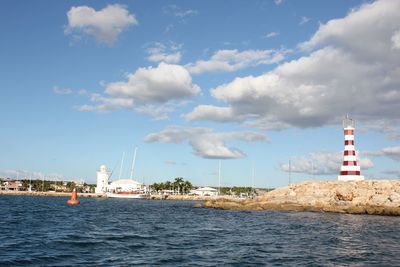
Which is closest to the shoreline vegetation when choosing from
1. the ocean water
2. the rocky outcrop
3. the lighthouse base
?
the rocky outcrop

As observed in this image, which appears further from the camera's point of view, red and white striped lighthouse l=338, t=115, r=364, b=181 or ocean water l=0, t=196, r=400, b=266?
red and white striped lighthouse l=338, t=115, r=364, b=181

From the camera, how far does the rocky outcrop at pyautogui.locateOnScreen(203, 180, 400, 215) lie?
8809cm

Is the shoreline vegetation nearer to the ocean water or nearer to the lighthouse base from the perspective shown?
the lighthouse base

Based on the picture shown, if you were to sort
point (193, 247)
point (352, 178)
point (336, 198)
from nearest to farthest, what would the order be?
point (193, 247) → point (336, 198) → point (352, 178)

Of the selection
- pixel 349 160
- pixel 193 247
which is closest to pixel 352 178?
pixel 349 160

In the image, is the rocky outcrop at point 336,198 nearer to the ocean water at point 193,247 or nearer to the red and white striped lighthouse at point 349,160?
the red and white striped lighthouse at point 349,160

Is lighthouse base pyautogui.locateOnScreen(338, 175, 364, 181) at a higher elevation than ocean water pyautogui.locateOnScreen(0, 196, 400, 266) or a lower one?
higher

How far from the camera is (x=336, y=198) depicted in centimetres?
9788

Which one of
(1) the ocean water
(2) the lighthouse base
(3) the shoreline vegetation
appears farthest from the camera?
(2) the lighthouse base

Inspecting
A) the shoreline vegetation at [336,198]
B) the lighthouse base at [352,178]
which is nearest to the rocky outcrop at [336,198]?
the shoreline vegetation at [336,198]

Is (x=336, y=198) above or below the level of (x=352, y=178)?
below

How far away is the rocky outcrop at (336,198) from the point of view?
8809 centimetres

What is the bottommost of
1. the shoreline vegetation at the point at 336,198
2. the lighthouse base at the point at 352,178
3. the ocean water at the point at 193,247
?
the ocean water at the point at 193,247

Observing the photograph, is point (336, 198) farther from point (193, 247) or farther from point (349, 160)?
point (193, 247)
